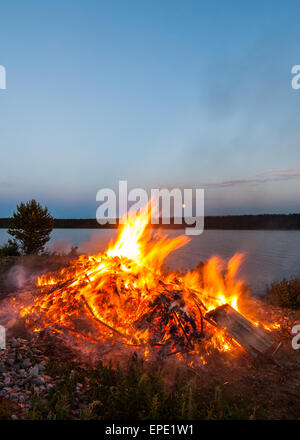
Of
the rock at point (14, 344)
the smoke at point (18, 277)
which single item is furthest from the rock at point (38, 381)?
the smoke at point (18, 277)

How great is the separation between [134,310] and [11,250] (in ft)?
48.0

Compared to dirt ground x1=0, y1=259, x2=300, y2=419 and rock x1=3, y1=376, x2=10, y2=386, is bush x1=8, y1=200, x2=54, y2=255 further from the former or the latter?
rock x1=3, y1=376, x2=10, y2=386

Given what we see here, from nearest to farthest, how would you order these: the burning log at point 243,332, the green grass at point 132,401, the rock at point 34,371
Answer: the green grass at point 132,401 → the rock at point 34,371 → the burning log at point 243,332

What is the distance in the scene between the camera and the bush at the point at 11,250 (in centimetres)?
1754

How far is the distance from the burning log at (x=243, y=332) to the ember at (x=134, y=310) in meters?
0.08

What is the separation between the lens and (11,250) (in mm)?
18047

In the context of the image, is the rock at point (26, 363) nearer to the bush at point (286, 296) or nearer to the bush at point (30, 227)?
the bush at point (286, 296)

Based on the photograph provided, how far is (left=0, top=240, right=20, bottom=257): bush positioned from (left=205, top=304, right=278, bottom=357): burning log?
1523 cm

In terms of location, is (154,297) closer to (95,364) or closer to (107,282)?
(107,282)

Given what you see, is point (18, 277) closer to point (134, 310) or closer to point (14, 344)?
point (14, 344)

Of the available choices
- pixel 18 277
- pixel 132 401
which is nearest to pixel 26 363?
pixel 132 401

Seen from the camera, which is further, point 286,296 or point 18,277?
point 18,277
